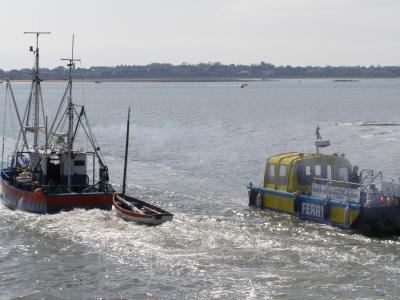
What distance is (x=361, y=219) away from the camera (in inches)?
1246

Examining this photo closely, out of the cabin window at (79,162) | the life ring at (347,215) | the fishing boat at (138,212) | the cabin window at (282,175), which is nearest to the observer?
the life ring at (347,215)

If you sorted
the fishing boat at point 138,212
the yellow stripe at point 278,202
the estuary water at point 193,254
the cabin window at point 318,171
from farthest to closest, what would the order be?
1. the cabin window at point 318,171
2. the yellow stripe at point 278,202
3. the fishing boat at point 138,212
4. the estuary water at point 193,254

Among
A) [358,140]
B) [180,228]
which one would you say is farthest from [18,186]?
[358,140]

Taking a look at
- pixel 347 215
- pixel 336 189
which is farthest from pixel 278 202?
pixel 347 215

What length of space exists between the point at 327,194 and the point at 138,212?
8546 mm

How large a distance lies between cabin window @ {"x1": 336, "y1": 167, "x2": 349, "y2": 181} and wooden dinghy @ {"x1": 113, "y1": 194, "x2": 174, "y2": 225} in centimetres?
871

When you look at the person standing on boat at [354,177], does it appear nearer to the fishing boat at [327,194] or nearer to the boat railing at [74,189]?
the fishing boat at [327,194]

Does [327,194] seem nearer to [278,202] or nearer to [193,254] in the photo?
[278,202]

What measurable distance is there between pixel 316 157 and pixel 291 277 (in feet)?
40.8

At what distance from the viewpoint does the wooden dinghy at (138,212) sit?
3288 centimetres

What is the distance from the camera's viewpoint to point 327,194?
111 feet

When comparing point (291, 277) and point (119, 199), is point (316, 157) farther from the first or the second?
point (291, 277)

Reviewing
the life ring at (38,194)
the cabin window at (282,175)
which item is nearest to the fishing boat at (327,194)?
the cabin window at (282,175)

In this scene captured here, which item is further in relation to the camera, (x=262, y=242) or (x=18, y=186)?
(x=18, y=186)
